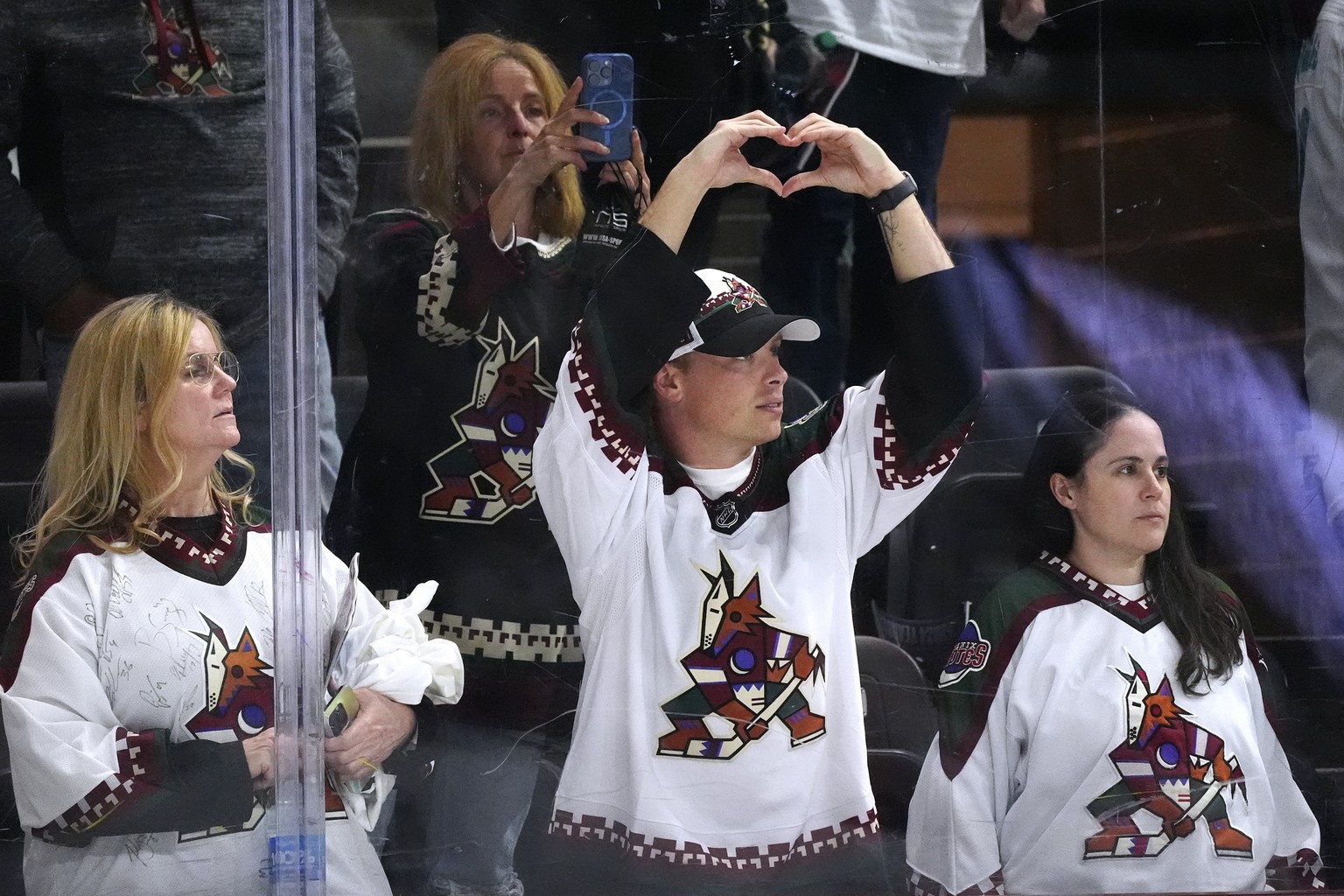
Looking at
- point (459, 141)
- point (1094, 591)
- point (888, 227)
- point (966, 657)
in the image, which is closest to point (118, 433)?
point (459, 141)

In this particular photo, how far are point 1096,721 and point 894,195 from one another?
76 centimetres

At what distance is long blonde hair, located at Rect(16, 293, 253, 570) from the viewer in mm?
2117

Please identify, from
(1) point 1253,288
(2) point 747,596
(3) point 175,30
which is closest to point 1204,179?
(1) point 1253,288

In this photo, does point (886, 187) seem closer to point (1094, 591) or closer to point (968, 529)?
point (968, 529)

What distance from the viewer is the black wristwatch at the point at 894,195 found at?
2186mm

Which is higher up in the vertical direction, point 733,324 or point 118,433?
point 733,324

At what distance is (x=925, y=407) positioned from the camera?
219cm

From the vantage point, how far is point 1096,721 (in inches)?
86.5

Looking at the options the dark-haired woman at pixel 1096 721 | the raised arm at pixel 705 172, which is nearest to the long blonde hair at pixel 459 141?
the raised arm at pixel 705 172

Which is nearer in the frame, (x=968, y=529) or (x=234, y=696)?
(x=234, y=696)

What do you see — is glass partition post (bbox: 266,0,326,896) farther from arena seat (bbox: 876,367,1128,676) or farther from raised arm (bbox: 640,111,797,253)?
arena seat (bbox: 876,367,1128,676)

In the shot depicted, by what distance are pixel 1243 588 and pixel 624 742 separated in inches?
34.9

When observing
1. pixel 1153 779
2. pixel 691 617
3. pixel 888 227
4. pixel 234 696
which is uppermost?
pixel 888 227

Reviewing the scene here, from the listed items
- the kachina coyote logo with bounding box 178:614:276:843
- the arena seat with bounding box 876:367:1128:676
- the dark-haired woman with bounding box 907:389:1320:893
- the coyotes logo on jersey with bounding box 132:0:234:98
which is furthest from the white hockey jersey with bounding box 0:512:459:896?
the dark-haired woman with bounding box 907:389:1320:893
